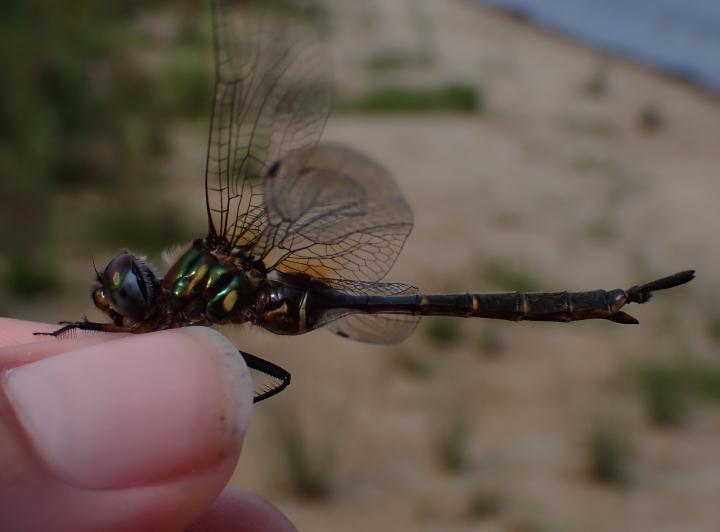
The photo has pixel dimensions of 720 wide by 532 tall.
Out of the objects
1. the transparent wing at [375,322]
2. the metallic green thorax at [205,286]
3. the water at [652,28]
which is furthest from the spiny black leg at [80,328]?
the water at [652,28]

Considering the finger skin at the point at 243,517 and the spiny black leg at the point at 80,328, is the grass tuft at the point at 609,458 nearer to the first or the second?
the finger skin at the point at 243,517

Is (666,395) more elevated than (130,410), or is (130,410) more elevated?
(666,395)

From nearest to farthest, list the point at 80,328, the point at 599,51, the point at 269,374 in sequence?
1. the point at 80,328
2. the point at 269,374
3. the point at 599,51

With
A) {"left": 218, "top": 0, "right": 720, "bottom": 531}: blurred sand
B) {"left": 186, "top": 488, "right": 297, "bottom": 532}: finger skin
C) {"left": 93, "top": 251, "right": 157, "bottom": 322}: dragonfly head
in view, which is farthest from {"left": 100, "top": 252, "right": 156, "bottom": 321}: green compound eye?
{"left": 218, "top": 0, "right": 720, "bottom": 531}: blurred sand

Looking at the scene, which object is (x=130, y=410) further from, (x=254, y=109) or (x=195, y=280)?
(x=254, y=109)

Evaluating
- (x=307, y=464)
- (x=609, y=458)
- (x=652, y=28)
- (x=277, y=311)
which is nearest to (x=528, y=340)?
(x=609, y=458)

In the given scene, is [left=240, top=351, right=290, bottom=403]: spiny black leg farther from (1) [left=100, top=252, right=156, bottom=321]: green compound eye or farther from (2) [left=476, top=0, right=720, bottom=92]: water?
(2) [left=476, top=0, right=720, bottom=92]: water

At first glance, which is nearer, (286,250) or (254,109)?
(286,250)
